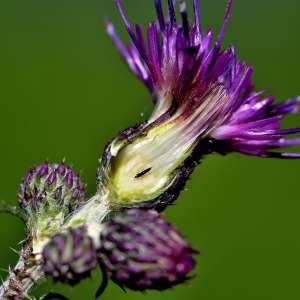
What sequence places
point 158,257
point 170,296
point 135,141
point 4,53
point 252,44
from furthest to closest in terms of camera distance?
point 252,44 → point 4,53 → point 170,296 → point 135,141 → point 158,257

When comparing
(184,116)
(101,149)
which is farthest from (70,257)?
(101,149)

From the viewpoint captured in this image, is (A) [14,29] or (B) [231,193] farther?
(A) [14,29]

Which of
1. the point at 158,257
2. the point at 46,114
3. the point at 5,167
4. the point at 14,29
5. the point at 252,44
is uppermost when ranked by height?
the point at 14,29

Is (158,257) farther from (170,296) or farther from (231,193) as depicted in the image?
(231,193)

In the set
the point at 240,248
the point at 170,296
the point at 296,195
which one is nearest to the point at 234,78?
the point at 170,296

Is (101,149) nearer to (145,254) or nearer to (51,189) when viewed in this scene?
(51,189)

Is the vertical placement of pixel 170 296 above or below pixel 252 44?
below

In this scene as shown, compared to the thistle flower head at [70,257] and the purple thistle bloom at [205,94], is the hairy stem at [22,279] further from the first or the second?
the purple thistle bloom at [205,94]

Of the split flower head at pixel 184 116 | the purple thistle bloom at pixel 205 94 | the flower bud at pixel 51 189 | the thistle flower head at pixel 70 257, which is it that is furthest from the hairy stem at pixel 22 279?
the purple thistle bloom at pixel 205 94
